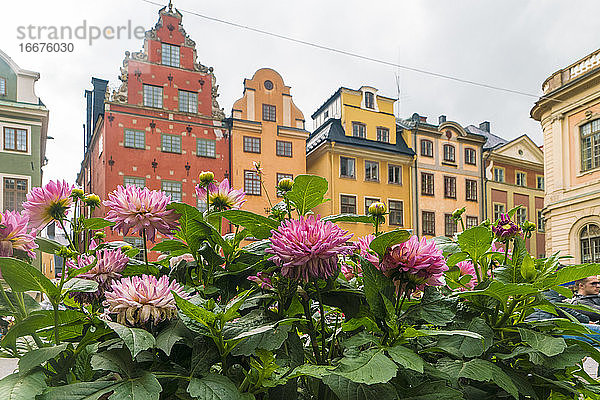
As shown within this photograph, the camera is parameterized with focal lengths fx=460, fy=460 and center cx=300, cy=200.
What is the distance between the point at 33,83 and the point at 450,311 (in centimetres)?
530

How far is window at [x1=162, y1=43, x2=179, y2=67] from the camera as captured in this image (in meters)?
6.66

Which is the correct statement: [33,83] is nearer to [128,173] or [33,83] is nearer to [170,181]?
[128,173]

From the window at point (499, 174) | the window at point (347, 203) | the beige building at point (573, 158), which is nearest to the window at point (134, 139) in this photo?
the window at point (347, 203)

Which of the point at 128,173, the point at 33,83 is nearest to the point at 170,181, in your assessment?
the point at 128,173

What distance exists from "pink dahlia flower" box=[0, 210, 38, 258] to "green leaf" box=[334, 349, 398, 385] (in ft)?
0.78

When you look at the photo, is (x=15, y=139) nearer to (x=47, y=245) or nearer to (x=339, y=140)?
(x=47, y=245)

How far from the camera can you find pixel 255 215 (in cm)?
32

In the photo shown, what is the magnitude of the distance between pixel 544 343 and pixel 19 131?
15.7 feet

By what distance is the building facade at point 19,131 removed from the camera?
151 inches

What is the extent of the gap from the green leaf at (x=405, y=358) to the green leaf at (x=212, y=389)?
0.08 meters

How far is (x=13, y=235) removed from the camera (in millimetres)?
318

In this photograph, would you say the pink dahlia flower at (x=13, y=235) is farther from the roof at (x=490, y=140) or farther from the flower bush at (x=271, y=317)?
the roof at (x=490, y=140)

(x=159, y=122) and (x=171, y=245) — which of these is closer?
(x=171, y=245)

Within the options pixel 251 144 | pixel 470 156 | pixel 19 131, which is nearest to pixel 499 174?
pixel 470 156
